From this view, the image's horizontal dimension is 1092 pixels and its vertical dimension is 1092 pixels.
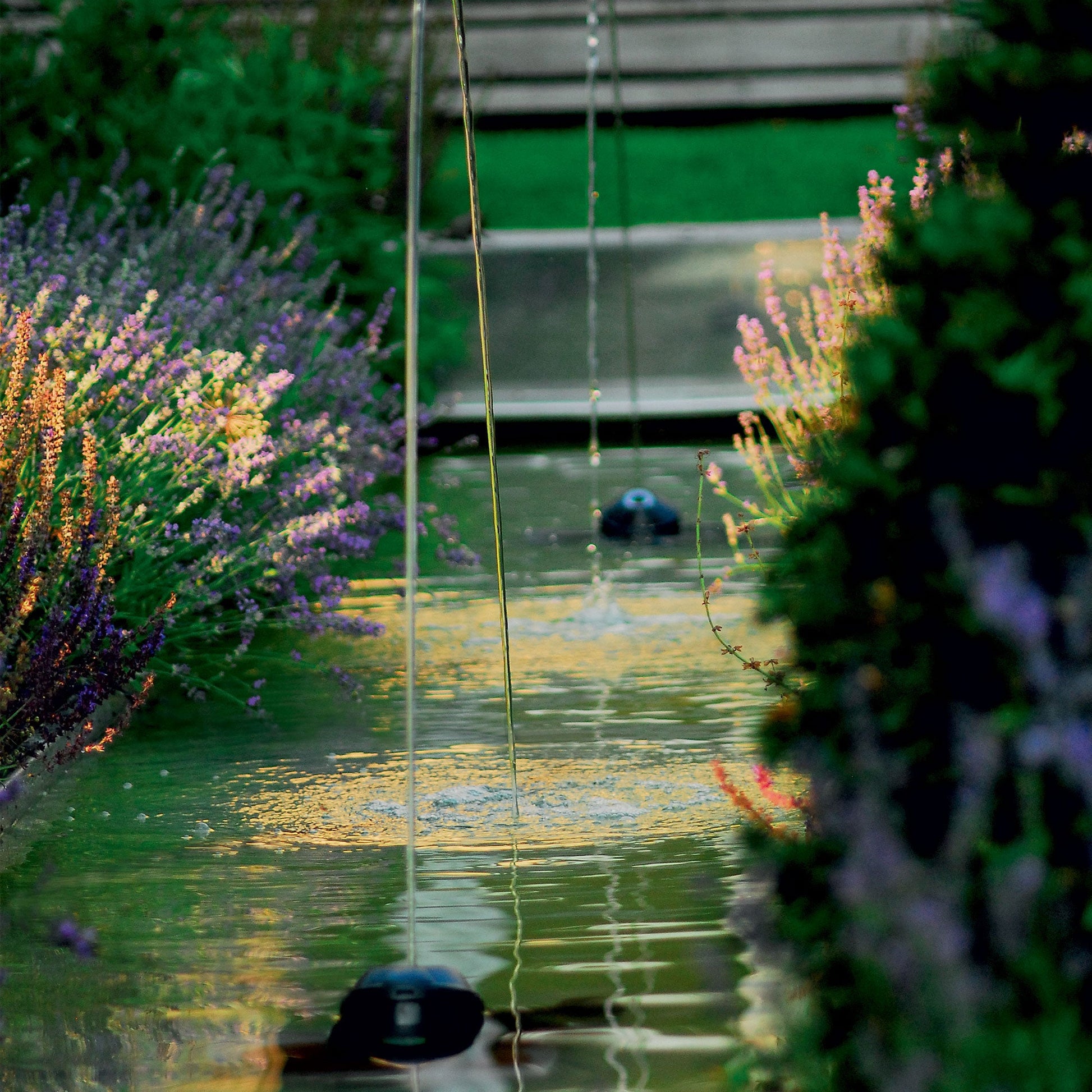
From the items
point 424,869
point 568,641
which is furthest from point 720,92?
point 424,869

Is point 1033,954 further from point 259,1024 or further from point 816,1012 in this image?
point 259,1024

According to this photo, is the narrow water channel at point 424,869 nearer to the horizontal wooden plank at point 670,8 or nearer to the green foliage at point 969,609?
the green foliage at point 969,609

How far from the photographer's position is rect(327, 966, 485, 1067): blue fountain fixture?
10.8 ft

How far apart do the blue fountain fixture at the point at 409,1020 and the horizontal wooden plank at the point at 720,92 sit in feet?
39.2

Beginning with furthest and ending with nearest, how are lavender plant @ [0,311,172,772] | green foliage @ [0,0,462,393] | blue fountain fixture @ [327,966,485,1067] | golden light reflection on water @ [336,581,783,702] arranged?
green foliage @ [0,0,462,393] → golden light reflection on water @ [336,581,783,702] → lavender plant @ [0,311,172,772] → blue fountain fixture @ [327,966,485,1067]

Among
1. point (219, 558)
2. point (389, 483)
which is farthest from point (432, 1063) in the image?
point (389, 483)

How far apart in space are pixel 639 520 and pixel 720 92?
776 centimetres

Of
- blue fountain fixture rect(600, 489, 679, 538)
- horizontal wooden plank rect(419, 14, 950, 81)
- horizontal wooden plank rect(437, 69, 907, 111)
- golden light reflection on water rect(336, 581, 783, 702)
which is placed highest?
horizontal wooden plank rect(419, 14, 950, 81)

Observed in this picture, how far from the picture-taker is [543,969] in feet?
12.0

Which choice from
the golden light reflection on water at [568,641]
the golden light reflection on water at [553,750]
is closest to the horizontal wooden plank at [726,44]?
the golden light reflection on water at [568,641]

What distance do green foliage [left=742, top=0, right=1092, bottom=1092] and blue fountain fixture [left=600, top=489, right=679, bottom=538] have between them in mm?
5388

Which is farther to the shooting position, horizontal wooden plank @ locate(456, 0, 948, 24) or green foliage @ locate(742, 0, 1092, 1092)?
horizontal wooden plank @ locate(456, 0, 948, 24)

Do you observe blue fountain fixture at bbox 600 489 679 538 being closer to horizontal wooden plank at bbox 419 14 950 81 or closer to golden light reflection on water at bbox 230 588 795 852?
golden light reflection on water at bbox 230 588 795 852

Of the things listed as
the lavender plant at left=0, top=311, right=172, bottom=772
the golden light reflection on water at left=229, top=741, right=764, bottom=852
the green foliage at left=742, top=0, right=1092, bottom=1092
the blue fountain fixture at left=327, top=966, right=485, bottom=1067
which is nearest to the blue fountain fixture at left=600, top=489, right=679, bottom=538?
the golden light reflection on water at left=229, top=741, right=764, bottom=852
